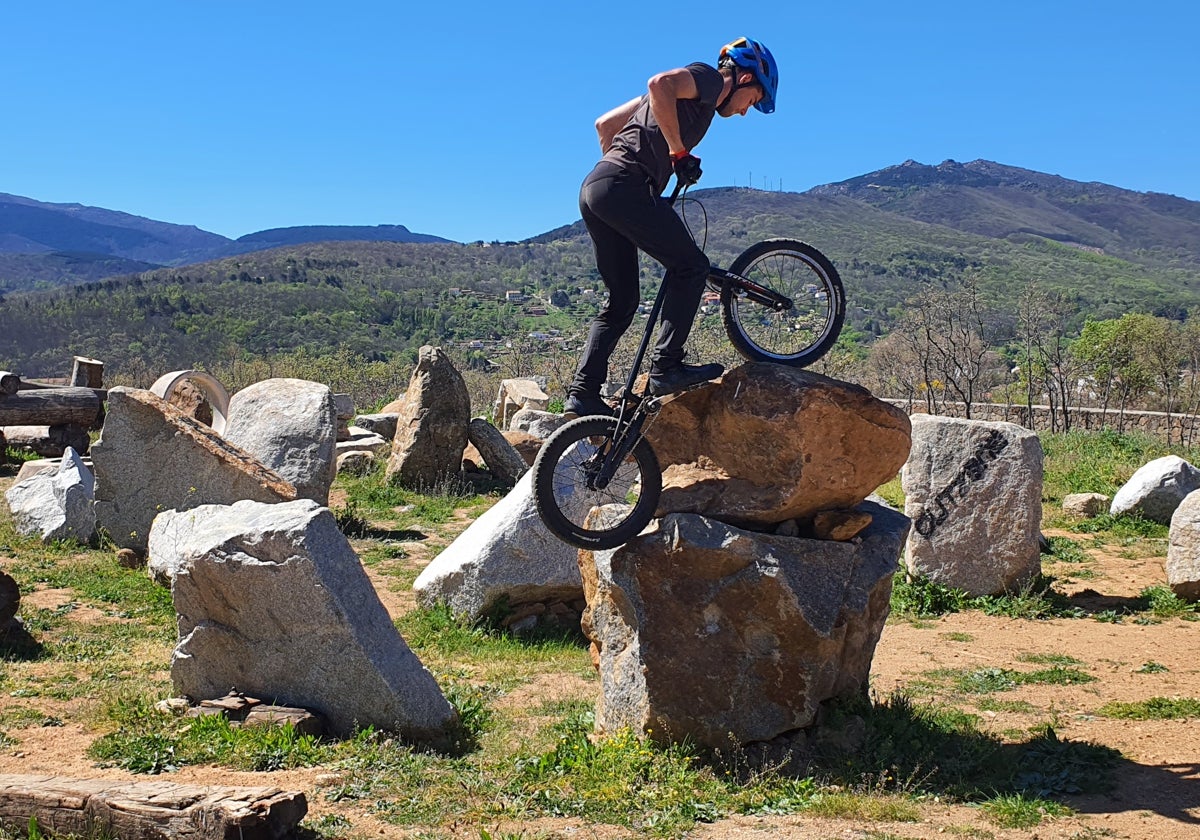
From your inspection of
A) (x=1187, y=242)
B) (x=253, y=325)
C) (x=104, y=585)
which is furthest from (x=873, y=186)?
(x=104, y=585)

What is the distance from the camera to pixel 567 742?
618 centimetres

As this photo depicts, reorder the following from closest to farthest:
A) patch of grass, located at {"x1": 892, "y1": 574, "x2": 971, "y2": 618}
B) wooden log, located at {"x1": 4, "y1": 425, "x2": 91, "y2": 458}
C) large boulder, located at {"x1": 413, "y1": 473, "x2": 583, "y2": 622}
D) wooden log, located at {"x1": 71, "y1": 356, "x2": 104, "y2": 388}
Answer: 1. large boulder, located at {"x1": 413, "y1": 473, "x2": 583, "y2": 622}
2. patch of grass, located at {"x1": 892, "y1": 574, "x2": 971, "y2": 618}
3. wooden log, located at {"x1": 4, "y1": 425, "x2": 91, "y2": 458}
4. wooden log, located at {"x1": 71, "y1": 356, "x2": 104, "y2": 388}

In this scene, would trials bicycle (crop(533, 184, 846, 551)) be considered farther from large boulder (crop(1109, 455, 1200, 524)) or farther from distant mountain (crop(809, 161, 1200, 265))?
distant mountain (crop(809, 161, 1200, 265))

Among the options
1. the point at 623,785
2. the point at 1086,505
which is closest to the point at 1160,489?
the point at 1086,505

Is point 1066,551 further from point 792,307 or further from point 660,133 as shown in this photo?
point 660,133

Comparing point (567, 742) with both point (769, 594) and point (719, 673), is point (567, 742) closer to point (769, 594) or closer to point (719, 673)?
point (719, 673)

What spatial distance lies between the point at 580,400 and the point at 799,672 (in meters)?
1.92

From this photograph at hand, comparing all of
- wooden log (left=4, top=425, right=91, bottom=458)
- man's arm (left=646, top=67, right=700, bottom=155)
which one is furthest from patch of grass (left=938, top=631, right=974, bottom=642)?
wooden log (left=4, top=425, right=91, bottom=458)

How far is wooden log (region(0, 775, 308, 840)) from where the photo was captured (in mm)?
4461

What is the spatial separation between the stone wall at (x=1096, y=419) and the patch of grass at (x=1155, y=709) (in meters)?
14.6

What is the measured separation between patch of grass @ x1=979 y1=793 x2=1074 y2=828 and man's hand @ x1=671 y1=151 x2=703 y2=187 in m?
3.49

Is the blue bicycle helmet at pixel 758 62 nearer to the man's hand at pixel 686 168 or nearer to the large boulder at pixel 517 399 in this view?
the man's hand at pixel 686 168

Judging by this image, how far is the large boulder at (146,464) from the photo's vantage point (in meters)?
11.1

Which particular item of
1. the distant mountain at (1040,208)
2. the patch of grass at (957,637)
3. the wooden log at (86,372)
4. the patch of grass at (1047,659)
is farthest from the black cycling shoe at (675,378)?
the distant mountain at (1040,208)
